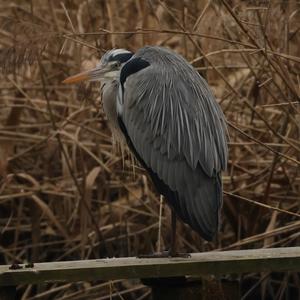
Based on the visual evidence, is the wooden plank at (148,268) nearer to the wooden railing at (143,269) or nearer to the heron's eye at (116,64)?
the wooden railing at (143,269)

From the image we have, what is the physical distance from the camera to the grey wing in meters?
3.14

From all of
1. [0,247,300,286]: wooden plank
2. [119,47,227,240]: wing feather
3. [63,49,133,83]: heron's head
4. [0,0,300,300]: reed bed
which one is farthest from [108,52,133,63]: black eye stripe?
[0,247,300,286]: wooden plank

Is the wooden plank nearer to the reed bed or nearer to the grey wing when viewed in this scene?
the grey wing

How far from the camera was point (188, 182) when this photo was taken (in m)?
3.19

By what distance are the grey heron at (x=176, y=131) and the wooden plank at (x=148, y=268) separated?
10.3 inches

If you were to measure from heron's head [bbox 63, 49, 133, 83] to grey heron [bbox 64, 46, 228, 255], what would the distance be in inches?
2.8

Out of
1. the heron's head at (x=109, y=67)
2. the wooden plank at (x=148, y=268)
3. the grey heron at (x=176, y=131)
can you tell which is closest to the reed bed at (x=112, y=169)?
the heron's head at (x=109, y=67)

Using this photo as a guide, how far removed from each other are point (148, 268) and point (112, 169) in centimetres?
192

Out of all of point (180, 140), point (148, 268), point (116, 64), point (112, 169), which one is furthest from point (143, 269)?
point (112, 169)

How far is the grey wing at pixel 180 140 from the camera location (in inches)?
124

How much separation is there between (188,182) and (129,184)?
61.8 inches

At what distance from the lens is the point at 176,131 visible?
10.8ft

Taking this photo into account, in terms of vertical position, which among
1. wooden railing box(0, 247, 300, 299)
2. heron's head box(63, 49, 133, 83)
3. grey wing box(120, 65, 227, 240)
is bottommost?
wooden railing box(0, 247, 300, 299)

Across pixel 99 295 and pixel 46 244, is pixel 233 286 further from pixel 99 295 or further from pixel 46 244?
pixel 46 244
